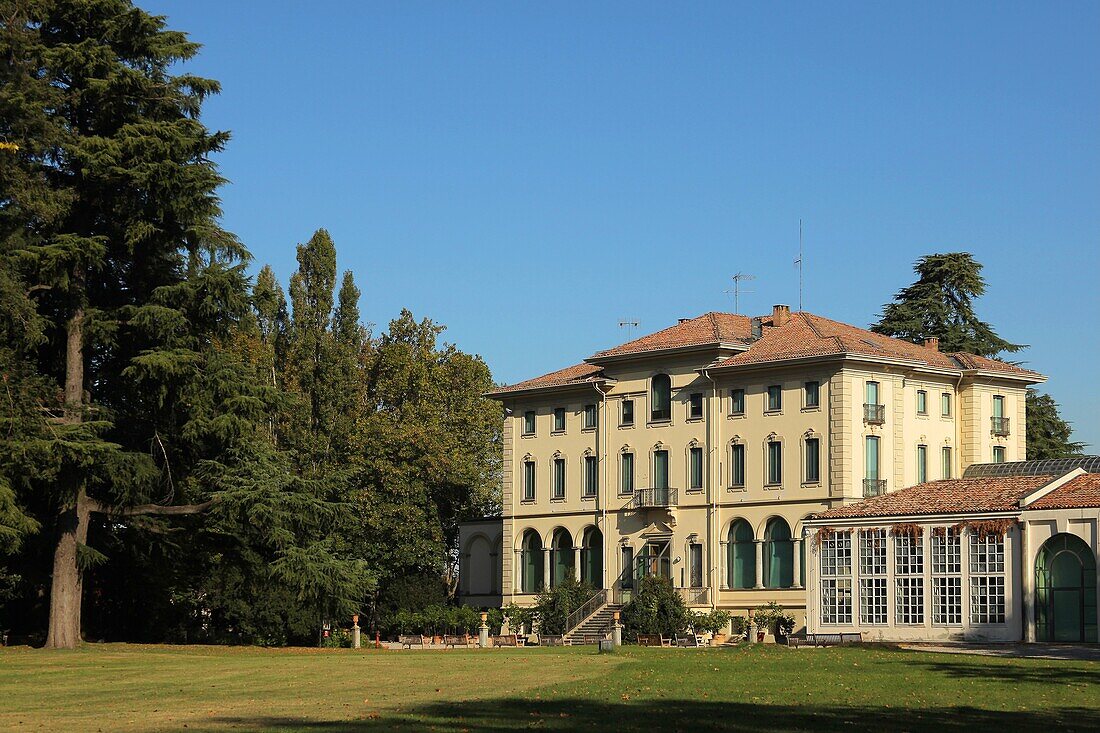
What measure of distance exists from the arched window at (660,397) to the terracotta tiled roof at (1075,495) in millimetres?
18843

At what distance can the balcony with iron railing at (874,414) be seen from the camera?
63.7 m

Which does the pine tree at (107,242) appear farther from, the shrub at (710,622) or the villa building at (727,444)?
the villa building at (727,444)

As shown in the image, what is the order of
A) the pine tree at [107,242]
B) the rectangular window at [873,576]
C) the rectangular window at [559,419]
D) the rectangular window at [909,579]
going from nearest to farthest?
the pine tree at [107,242] → the rectangular window at [909,579] → the rectangular window at [873,576] → the rectangular window at [559,419]

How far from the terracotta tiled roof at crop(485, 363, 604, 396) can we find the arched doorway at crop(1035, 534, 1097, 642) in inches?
954

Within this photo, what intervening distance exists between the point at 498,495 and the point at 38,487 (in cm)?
3708

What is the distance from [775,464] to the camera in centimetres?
6506

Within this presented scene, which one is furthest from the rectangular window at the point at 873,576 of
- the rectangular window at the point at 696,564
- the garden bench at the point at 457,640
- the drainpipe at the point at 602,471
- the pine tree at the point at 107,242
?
the pine tree at the point at 107,242

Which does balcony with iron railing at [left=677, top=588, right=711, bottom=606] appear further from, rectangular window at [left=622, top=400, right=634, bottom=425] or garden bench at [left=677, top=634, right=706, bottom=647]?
rectangular window at [left=622, top=400, right=634, bottom=425]

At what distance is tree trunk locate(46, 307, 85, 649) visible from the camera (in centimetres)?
4684

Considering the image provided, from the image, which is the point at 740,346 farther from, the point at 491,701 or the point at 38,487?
the point at 491,701

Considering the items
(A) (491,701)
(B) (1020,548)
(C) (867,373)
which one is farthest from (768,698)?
(C) (867,373)

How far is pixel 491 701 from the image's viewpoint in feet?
84.5

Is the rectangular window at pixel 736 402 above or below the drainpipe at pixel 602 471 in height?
above

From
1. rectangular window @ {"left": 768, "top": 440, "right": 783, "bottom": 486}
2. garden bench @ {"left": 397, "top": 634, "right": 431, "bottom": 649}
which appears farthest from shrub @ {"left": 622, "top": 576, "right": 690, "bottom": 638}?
garden bench @ {"left": 397, "top": 634, "right": 431, "bottom": 649}
